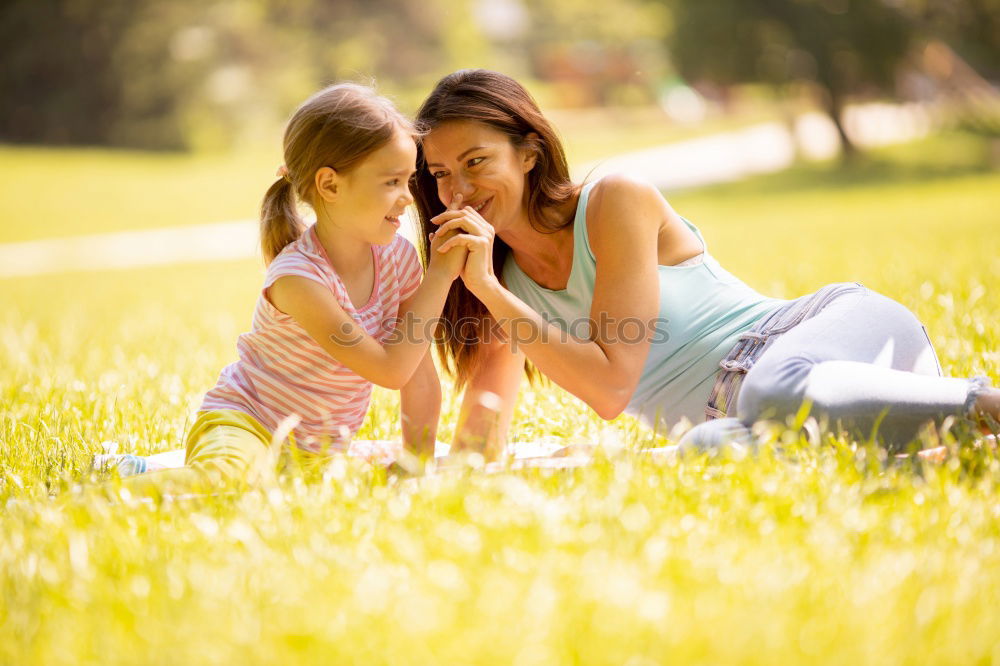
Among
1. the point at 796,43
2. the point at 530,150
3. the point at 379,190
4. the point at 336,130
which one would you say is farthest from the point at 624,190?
the point at 796,43

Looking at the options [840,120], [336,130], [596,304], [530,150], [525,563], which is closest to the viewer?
[525,563]

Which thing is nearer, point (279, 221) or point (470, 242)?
point (470, 242)

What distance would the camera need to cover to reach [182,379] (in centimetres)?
489

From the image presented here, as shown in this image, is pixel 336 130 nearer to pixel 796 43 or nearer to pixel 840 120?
pixel 796 43

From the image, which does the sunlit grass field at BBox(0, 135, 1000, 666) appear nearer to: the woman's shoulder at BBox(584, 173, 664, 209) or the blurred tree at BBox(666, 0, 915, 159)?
the woman's shoulder at BBox(584, 173, 664, 209)

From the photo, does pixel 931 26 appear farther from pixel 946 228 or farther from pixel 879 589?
pixel 879 589

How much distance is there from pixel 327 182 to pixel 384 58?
36696 millimetres

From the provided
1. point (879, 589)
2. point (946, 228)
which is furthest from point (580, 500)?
point (946, 228)

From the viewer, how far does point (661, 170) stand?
1011 inches

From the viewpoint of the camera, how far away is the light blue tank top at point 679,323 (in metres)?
3.39

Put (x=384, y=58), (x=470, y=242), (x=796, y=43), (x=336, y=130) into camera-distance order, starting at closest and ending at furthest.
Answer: (x=470, y=242), (x=336, y=130), (x=796, y=43), (x=384, y=58)

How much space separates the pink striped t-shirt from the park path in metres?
7.09

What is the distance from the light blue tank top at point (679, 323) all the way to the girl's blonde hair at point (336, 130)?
741mm

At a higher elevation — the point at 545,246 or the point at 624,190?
the point at 624,190
